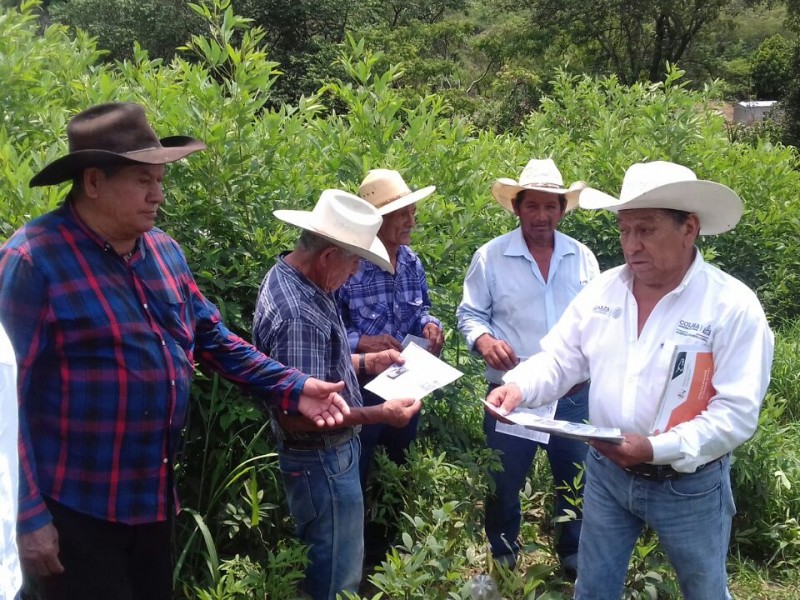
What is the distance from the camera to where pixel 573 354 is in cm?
305

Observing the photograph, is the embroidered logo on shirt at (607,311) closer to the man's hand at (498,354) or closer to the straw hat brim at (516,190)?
the man's hand at (498,354)

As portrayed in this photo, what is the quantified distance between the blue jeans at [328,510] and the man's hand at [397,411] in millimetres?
199

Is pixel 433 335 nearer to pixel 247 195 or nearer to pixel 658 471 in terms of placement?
pixel 247 195

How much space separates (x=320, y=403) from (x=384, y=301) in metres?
1.10

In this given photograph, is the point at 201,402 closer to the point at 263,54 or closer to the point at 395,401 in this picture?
the point at 395,401

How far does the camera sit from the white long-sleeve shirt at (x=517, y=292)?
3.86m

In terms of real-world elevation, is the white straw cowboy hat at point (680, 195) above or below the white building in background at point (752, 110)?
above

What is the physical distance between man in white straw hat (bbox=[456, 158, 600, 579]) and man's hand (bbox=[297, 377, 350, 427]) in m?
1.18

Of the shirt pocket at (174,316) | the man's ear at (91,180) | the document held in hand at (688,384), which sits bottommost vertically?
the document held in hand at (688,384)

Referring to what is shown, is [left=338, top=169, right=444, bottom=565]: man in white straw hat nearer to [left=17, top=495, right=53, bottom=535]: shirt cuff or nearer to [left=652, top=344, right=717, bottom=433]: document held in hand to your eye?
[left=652, top=344, right=717, bottom=433]: document held in hand

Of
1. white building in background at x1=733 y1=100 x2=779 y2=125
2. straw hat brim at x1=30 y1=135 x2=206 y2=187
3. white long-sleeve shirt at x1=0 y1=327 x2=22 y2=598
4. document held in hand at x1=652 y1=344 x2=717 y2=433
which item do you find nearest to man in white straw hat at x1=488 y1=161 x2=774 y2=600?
document held in hand at x1=652 y1=344 x2=717 y2=433

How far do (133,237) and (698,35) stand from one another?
29998 millimetres

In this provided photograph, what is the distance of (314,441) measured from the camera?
2857 mm

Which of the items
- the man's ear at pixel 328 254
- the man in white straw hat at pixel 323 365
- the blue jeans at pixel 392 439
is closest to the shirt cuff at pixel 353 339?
the blue jeans at pixel 392 439
